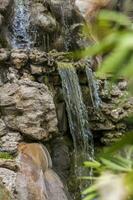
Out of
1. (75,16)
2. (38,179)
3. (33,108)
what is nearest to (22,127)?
(33,108)

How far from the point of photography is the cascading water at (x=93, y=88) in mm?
11047

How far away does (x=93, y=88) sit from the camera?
1116 cm

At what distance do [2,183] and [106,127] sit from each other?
4.81 meters

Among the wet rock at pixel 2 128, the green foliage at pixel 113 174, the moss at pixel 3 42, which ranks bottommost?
the wet rock at pixel 2 128

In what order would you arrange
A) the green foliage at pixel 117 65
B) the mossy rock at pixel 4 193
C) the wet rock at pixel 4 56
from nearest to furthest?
the green foliage at pixel 117 65 → the mossy rock at pixel 4 193 → the wet rock at pixel 4 56

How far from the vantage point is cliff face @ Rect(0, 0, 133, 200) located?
7.09 meters

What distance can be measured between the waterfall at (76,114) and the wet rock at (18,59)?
3.16 feet

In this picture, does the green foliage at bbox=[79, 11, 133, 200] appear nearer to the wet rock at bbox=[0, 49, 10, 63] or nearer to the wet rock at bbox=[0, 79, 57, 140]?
the wet rock at bbox=[0, 79, 57, 140]

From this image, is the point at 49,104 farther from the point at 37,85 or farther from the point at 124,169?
the point at 124,169

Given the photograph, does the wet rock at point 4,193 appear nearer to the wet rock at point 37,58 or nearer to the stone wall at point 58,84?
the stone wall at point 58,84

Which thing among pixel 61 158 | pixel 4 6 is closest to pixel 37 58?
pixel 61 158

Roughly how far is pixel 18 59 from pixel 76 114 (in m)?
2.05

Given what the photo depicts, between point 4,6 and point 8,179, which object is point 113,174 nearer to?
point 8,179

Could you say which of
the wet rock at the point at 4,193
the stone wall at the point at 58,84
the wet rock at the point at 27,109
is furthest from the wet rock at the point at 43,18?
the wet rock at the point at 4,193
